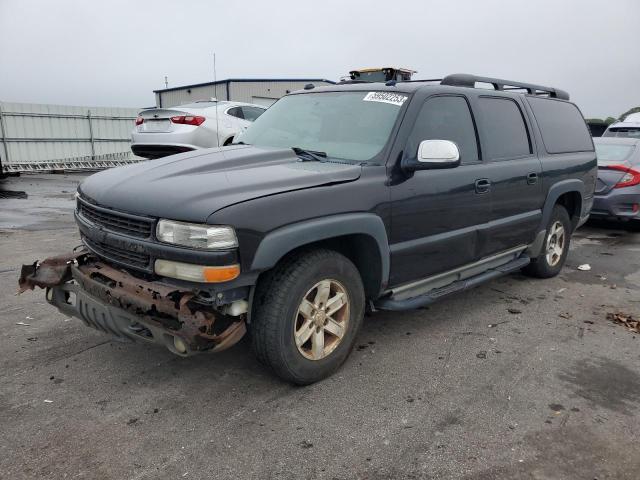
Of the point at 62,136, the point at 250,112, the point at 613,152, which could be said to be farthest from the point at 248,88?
the point at 613,152

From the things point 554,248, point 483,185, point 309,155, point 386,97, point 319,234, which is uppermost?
point 386,97

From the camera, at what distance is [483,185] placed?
409 cm

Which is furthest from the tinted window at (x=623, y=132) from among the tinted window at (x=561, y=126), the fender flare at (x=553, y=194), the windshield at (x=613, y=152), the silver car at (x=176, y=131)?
the silver car at (x=176, y=131)

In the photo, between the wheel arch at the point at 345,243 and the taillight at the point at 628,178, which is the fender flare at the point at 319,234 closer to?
the wheel arch at the point at 345,243

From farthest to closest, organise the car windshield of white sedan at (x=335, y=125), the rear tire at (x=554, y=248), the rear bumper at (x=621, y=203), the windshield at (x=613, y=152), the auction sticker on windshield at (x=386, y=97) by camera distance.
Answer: the windshield at (x=613, y=152)
the rear bumper at (x=621, y=203)
the rear tire at (x=554, y=248)
the auction sticker on windshield at (x=386, y=97)
the car windshield of white sedan at (x=335, y=125)

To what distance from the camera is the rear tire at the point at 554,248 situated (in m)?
5.36

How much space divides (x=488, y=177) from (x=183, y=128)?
6717 mm

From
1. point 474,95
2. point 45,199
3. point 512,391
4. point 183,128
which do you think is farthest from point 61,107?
point 512,391

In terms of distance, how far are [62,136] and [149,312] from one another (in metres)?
16.6

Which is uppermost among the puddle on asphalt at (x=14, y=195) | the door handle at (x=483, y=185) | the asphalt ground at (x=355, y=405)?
the door handle at (x=483, y=185)

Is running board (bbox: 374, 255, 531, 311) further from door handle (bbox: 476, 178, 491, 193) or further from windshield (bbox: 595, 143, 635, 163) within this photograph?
windshield (bbox: 595, 143, 635, 163)

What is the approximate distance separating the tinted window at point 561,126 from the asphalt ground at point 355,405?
173cm

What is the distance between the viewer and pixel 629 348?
12.8 ft

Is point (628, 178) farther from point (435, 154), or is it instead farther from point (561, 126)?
point (435, 154)
